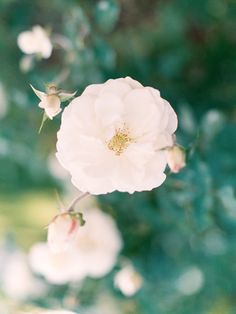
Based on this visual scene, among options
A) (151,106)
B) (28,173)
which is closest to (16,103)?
(28,173)

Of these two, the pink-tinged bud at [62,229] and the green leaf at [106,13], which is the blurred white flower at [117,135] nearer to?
the pink-tinged bud at [62,229]

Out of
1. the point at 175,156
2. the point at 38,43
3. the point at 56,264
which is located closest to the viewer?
the point at 175,156

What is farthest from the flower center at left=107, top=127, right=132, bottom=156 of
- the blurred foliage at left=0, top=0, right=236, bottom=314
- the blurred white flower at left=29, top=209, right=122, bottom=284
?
the blurred white flower at left=29, top=209, right=122, bottom=284

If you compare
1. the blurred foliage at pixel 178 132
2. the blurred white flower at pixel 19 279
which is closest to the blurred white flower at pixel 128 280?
the blurred foliage at pixel 178 132

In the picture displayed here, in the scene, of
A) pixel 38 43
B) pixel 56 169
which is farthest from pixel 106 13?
pixel 56 169

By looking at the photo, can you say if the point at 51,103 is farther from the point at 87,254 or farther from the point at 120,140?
the point at 87,254

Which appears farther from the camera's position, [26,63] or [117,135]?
[26,63]
